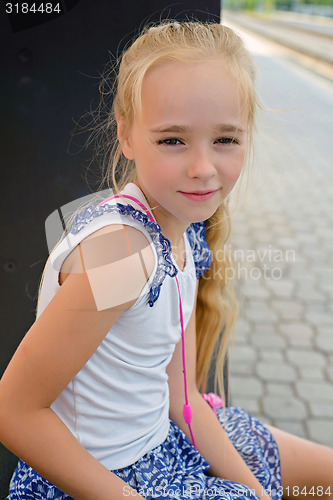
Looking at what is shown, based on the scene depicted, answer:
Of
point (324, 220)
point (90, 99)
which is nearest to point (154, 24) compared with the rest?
point (90, 99)

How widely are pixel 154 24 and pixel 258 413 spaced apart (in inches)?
77.1

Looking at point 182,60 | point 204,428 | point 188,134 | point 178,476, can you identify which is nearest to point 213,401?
point 204,428

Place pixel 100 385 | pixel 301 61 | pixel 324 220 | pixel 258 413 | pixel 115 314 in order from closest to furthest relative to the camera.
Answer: pixel 115 314 → pixel 100 385 → pixel 258 413 → pixel 324 220 → pixel 301 61

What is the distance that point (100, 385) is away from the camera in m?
1.24

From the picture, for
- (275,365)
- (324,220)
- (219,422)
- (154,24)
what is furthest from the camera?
(324,220)

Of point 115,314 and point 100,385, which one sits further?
point 100,385

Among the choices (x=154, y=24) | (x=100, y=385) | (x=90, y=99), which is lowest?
(x=100, y=385)

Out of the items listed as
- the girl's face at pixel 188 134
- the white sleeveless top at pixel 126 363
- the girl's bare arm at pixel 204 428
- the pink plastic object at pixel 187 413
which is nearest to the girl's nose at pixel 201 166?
the girl's face at pixel 188 134

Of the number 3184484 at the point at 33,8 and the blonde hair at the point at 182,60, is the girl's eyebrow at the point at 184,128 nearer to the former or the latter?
the blonde hair at the point at 182,60

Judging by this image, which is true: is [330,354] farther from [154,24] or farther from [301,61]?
[301,61]

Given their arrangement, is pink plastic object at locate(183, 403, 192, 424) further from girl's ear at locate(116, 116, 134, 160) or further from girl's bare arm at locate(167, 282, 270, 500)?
girl's ear at locate(116, 116, 134, 160)

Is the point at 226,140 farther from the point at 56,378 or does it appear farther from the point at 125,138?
the point at 56,378

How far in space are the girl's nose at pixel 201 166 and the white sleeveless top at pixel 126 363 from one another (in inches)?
5.6

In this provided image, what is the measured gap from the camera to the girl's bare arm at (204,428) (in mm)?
1478
